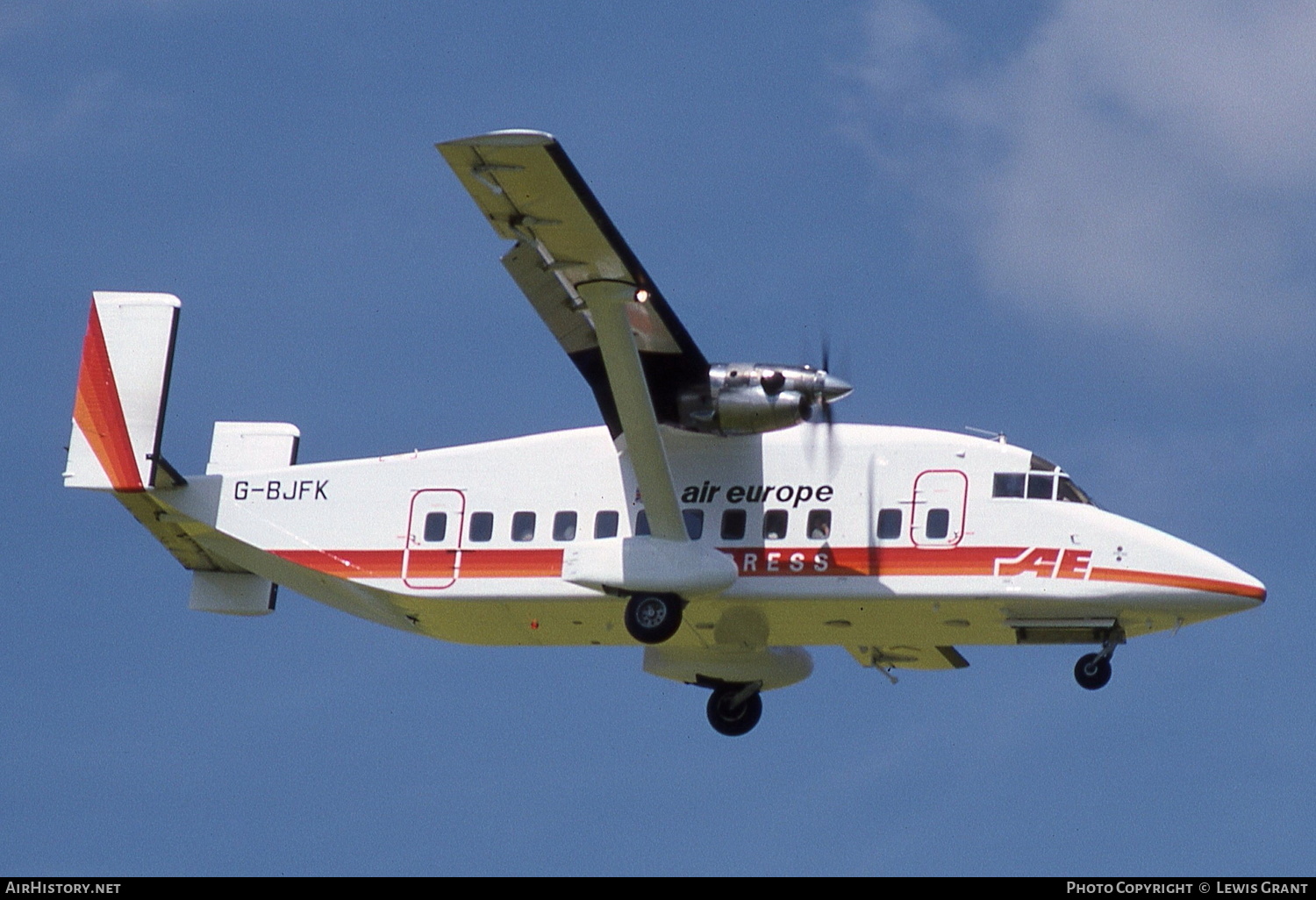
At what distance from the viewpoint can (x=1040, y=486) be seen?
23.1 metres

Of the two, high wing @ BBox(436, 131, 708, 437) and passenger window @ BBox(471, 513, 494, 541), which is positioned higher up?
high wing @ BBox(436, 131, 708, 437)

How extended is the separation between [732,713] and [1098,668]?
448cm

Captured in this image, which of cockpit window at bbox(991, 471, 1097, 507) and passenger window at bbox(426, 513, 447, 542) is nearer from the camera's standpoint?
cockpit window at bbox(991, 471, 1097, 507)

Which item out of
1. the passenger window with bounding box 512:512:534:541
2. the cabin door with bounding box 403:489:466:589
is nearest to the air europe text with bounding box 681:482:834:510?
the passenger window with bounding box 512:512:534:541

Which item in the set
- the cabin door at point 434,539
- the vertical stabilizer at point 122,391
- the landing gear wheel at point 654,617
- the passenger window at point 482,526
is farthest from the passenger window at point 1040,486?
the vertical stabilizer at point 122,391

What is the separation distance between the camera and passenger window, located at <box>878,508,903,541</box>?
2306cm

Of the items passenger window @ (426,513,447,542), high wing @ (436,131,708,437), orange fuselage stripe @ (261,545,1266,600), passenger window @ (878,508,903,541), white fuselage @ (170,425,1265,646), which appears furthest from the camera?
passenger window @ (426,513,447,542)

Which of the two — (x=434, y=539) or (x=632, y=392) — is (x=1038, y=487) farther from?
(x=434, y=539)

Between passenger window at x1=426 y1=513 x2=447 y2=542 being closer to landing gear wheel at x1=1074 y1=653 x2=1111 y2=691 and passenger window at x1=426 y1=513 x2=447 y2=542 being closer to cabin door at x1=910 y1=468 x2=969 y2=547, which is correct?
cabin door at x1=910 y1=468 x2=969 y2=547

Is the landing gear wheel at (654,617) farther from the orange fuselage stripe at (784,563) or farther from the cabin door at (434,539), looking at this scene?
the cabin door at (434,539)

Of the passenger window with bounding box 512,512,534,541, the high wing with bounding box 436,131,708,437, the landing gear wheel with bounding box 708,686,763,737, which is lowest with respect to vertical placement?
the landing gear wheel with bounding box 708,686,763,737

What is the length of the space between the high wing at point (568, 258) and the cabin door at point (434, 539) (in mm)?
1867

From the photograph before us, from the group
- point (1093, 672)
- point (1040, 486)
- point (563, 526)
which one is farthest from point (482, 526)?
point (1093, 672)

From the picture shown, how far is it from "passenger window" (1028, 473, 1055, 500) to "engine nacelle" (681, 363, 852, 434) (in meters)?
2.03
